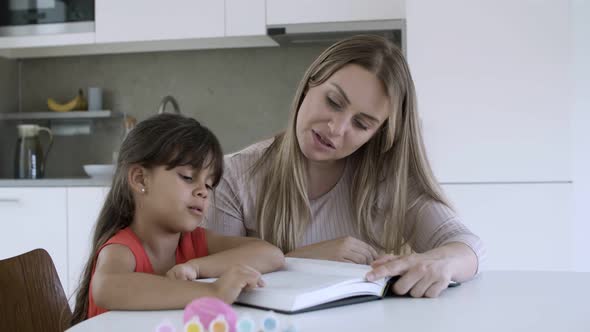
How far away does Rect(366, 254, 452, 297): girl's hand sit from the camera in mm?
1017

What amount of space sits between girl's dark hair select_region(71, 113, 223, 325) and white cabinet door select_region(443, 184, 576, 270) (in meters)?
1.41

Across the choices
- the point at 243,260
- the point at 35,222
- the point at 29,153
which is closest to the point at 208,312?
the point at 243,260

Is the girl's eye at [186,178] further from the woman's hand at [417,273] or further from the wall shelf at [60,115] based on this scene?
the wall shelf at [60,115]

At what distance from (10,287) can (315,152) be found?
2.07 ft

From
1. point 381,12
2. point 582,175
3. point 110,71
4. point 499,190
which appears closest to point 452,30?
point 381,12

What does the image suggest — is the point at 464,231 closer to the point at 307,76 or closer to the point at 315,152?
the point at 315,152

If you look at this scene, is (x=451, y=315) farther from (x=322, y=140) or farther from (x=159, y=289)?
(x=322, y=140)

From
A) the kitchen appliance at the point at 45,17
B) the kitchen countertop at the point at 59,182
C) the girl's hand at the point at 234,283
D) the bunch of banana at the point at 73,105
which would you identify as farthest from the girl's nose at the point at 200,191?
the bunch of banana at the point at 73,105

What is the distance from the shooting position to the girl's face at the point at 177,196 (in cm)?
121

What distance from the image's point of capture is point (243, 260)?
1.17m

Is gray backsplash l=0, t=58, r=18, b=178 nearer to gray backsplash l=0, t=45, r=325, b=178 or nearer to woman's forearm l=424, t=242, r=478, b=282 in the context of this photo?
gray backsplash l=0, t=45, r=325, b=178

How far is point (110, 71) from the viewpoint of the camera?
345 cm

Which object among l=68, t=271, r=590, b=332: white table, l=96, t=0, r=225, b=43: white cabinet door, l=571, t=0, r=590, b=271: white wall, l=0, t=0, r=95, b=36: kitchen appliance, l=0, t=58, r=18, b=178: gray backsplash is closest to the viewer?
l=68, t=271, r=590, b=332: white table

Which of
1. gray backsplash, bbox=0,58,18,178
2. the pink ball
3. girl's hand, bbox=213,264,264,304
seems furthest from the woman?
gray backsplash, bbox=0,58,18,178
